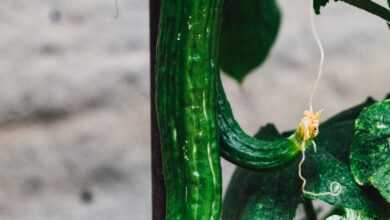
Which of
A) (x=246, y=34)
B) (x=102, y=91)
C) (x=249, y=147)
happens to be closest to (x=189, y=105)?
(x=249, y=147)

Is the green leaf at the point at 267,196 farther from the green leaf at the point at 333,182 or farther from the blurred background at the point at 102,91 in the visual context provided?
the blurred background at the point at 102,91

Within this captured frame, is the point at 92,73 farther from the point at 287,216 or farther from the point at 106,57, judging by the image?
the point at 287,216

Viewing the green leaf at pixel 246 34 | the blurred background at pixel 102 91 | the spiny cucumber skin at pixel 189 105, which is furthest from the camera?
the blurred background at pixel 102 91

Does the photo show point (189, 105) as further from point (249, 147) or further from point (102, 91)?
point (102, 91)

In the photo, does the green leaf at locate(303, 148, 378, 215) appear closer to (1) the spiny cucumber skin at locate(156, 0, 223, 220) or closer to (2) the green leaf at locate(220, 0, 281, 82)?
(1) the spiny cucumber skin at locate(156, 0, 223, 220)

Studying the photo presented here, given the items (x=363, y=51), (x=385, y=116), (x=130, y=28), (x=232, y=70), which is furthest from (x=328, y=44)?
(x=385, y=116)

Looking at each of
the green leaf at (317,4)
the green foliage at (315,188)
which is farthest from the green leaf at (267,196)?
the green leaf at (317,4)
